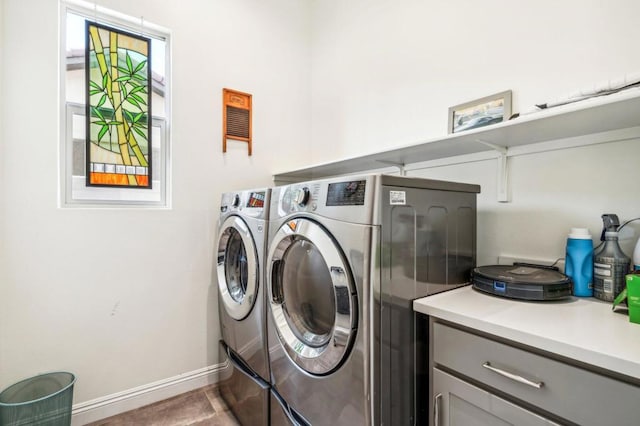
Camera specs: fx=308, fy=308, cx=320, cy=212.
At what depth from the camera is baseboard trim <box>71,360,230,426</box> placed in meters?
1.74

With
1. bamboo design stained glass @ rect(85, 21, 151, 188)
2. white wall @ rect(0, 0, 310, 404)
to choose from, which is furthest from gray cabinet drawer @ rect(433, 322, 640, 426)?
bamboo design stained glass @ rect(85, 21, 151, 188)

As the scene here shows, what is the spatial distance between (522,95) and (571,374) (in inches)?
46.6

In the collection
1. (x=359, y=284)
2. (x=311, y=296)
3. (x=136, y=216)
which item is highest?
(x=136, y=216)

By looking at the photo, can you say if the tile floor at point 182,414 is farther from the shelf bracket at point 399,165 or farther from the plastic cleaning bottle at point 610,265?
the plastic cleaning bottle at point 610,265

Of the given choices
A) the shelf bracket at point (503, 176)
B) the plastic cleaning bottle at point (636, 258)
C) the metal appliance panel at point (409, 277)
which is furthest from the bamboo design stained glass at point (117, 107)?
the plastic cleaning bottle at point (636, 258)

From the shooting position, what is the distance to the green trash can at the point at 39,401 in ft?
4.54

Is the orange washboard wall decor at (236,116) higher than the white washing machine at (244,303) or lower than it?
higher

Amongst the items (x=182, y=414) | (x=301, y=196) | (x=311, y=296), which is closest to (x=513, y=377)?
(x=311, y=296)

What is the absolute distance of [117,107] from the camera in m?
1.91

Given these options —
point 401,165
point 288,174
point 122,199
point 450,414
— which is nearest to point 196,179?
point 122,199

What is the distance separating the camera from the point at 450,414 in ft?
3.22

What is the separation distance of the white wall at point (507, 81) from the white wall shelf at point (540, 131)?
68 mm

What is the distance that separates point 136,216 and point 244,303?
0.91m

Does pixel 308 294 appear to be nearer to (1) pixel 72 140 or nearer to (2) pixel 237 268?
(2) pixel 237 268
